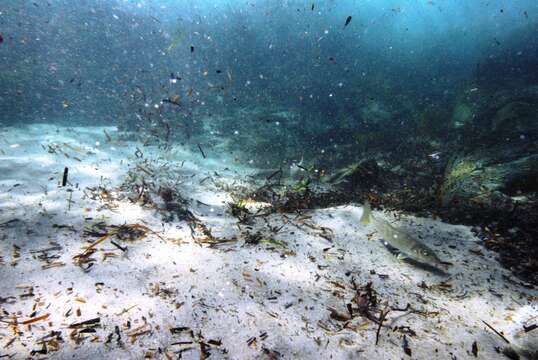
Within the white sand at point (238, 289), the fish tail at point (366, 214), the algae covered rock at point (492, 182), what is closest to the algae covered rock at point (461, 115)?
the algae covered rock at point (492, 182)

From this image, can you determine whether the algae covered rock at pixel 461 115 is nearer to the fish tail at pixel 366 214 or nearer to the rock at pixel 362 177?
the rock at pixel 362 177

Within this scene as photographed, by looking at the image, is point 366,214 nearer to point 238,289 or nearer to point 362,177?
point 238,289

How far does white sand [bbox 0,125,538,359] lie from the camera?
2.10 m

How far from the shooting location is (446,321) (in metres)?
2.67

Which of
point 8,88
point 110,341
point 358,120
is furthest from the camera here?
point 358,120

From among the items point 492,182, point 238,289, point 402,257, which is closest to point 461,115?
point 492,182

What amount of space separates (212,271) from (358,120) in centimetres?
1497

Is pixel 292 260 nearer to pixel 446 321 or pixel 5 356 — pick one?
pixel 446 321

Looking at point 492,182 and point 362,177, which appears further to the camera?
point 362,177

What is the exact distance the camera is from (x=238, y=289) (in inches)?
106

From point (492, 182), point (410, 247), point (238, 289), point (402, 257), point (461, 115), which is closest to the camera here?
point (238, 289)

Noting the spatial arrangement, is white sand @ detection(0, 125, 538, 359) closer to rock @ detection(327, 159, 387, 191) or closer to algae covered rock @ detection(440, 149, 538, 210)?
algae covered rock @ detection(440, 149, 538, 210)

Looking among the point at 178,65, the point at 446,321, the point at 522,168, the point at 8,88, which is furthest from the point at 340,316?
the point at 178,65

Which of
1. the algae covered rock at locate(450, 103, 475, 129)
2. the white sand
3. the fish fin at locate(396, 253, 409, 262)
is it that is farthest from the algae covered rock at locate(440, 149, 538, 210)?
the algae covered rock at locate(450, 103, 475, 129)
